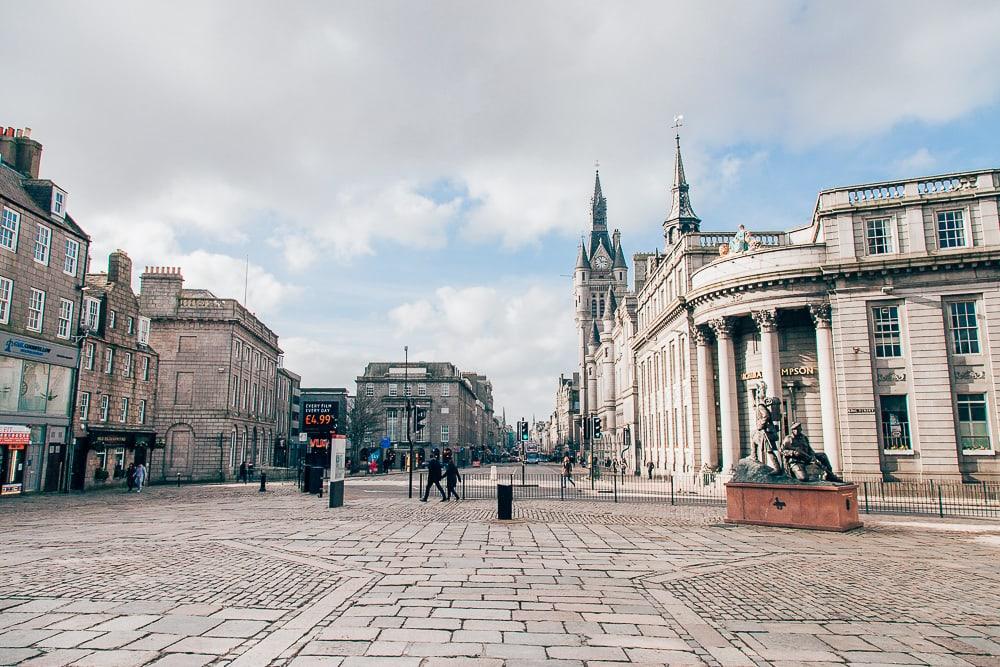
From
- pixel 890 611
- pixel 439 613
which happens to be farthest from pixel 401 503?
pixel 890 611

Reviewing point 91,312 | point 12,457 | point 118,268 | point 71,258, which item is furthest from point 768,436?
point 118,268

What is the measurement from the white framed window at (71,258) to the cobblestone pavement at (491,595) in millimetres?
18729

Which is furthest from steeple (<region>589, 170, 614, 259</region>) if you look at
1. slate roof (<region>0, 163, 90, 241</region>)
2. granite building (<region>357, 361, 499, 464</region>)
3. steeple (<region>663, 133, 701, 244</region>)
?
slate roof (<region>0, 163, 90, 241</region>)

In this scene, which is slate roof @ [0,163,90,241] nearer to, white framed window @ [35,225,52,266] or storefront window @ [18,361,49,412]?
white framed window @ [35,225,52,266]

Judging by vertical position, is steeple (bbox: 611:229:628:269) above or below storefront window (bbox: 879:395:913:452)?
above

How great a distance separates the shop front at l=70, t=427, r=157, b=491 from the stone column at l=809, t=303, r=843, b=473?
35701 mm

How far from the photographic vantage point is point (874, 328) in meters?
30.9

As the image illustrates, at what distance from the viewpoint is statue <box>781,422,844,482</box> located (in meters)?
16.5

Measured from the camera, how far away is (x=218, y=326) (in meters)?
45.5

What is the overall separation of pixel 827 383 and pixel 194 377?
39.7 meters

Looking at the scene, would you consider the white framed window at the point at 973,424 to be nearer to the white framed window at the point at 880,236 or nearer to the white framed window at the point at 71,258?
the white framed window at the point at 880,236

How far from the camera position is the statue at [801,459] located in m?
16.5

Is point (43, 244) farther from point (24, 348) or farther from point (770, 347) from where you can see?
point (770, 347)

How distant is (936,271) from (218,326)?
1695 inches
